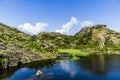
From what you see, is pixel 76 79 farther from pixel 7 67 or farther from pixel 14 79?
pixel 7 67

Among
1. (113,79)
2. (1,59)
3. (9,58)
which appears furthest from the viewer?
(9,58)

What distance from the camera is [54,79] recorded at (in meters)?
130

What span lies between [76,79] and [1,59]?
83893 mm

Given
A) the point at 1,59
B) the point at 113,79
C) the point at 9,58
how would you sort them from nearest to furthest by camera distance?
the point at 113,79 < the point at 1,59 < the point at 9,58

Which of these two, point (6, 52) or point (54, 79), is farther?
point (6, 52)

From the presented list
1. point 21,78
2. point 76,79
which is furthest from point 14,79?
point 76,79

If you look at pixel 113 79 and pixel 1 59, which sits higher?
pixel 1 59

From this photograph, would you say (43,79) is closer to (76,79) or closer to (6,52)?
(76,79)

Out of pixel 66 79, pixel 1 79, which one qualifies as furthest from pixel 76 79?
pixel 1 79

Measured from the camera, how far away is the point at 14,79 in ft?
443

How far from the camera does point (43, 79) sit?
131500 mm

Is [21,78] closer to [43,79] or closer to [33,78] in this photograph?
[33,78]

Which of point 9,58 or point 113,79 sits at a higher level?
point 9,58

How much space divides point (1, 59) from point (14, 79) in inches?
2058
